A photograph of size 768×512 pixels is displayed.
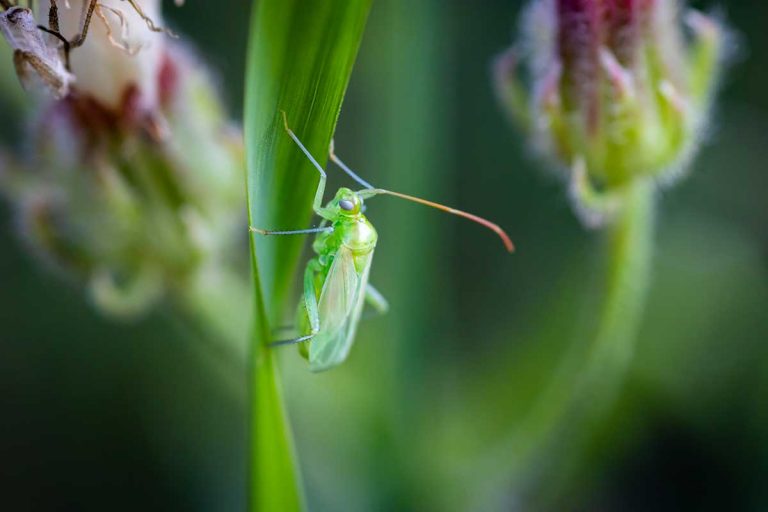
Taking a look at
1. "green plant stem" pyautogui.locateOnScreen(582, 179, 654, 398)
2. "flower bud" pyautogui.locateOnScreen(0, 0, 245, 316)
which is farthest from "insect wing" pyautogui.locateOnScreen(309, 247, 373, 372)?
"green plant stem" pyautogui.locateOnScreen(582, 179, 654, 398)

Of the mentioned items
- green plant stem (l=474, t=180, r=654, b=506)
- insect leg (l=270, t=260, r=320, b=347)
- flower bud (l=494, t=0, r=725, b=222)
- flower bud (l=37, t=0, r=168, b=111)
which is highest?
flower bud (l=37, t=0, r=168, b=111)

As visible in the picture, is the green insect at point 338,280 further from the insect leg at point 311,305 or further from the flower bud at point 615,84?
the flower bud at point 615,84

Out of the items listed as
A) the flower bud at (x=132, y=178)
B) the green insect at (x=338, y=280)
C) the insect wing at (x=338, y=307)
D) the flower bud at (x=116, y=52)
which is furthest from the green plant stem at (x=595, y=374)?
the flower bud at (x=116, y=52)

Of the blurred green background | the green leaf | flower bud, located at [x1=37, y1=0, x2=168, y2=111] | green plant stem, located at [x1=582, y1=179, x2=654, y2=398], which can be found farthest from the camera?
the blurred green background

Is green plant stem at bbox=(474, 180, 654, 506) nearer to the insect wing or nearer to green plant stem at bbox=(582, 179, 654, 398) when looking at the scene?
green plant stem at bbox=(582, 179, 654, 398)

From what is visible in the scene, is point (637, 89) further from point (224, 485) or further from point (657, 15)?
point (224, 485)

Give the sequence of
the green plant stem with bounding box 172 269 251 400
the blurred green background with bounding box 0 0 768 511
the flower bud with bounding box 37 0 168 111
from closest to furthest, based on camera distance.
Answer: the flower bud with bounding box 37 0 168 111 < the green plant stem with bounding box 172 269 251 400 < the blurred green background with bounding box 0 0 768 511
